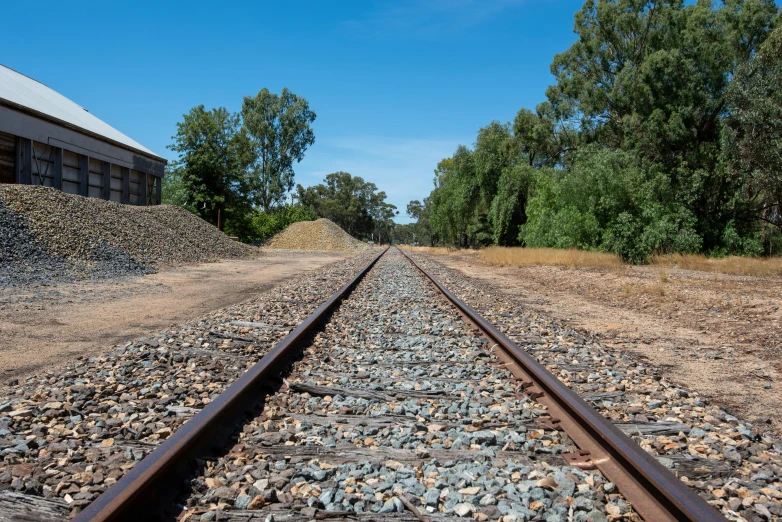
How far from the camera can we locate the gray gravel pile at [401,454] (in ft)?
7.86

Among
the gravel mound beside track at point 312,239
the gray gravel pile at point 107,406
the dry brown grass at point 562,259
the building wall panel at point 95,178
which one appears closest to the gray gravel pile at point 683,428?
the gray gravel pile at point 107,406

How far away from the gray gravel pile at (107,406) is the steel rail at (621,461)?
2347mm

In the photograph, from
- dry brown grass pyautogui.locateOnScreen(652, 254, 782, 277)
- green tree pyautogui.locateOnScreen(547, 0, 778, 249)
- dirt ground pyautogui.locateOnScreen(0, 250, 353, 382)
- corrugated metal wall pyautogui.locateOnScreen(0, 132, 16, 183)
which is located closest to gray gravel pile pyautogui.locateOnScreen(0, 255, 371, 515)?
dirt ground pyautogui.locateOnScreen(0, 250, 353, 382)

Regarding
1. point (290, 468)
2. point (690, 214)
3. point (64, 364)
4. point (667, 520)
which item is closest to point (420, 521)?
point (290, 468)

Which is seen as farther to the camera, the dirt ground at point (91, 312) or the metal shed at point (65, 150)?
the metal shed at point (65, 150)

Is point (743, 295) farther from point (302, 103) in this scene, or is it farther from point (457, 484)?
point (302, 103)

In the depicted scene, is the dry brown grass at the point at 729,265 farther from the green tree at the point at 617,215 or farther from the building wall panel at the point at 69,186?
the building wall panel at the point at 69,186

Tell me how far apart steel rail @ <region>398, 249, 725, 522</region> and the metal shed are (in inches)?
956

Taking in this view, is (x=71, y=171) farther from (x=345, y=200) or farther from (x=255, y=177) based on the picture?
(x=345, y=200)

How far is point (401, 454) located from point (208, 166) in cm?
3994

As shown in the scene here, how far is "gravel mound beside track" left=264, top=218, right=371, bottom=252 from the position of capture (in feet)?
167

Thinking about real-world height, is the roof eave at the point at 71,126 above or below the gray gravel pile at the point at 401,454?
above

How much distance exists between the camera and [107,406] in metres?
3.55

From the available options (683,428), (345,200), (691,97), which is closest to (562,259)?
(691,97)
